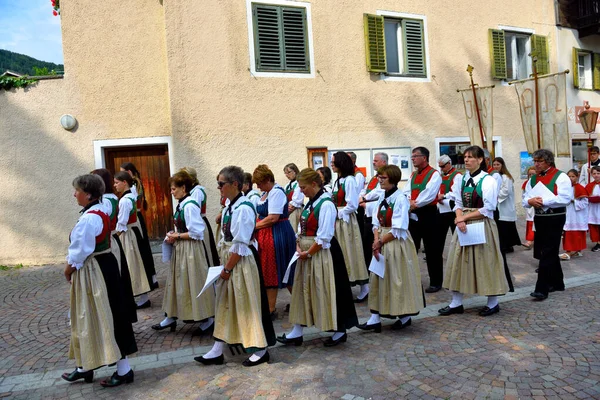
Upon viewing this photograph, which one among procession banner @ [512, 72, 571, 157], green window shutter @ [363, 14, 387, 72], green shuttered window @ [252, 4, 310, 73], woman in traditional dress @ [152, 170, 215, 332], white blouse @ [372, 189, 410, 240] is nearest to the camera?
white blouse @ [372, 189, 410, 240]

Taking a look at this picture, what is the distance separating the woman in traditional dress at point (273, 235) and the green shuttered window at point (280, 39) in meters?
5.60

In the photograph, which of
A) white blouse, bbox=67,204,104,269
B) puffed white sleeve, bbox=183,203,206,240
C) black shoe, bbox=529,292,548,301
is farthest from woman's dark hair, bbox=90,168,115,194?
black shoe, bbox=529,292,548,301

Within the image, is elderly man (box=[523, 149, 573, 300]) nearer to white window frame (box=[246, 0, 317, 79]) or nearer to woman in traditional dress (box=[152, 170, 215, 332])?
woman in traditional dress (box=[152, 170, 215, 332])

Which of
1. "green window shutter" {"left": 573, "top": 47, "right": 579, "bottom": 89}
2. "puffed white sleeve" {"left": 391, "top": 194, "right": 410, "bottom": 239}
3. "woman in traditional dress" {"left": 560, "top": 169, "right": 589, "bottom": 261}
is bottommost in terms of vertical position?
"woman in traditional dress" {"left": 560, "top": 169, "right": 589, "bottom": 261}

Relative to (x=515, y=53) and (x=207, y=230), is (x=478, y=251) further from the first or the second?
(x=515, y=53)

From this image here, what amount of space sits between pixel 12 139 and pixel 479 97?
9.61 meters

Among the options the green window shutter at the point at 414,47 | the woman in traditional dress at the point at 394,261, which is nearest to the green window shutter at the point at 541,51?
the green window shutter at the point at 414,47

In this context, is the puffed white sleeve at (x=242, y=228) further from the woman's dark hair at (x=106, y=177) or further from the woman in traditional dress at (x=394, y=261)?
the woman's dark hair at (x=106, y=177)

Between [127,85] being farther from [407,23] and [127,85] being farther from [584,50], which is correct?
[584,50]

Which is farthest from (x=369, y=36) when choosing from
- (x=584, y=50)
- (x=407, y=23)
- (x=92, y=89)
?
(x=584, y=50)

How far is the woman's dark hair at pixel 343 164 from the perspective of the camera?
6.12m

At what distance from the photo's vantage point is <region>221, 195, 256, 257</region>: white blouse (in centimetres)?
393

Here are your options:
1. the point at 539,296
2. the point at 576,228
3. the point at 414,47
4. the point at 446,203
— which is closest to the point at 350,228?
the point at 446,203

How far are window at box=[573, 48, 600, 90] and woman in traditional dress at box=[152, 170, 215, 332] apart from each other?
554 inches
